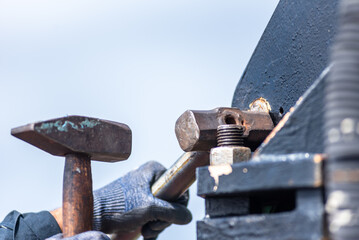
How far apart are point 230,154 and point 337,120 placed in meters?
0.85

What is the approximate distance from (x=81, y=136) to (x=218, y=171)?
743 mm

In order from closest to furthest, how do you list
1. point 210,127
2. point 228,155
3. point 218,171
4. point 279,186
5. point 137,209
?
point 279,186
point 218,171
point 228,155
point 210,127
point 137,209

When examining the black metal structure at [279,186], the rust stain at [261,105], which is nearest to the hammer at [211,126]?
the rust stain at [261,105]

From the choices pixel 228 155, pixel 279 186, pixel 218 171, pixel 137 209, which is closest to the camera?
pixel 279 186

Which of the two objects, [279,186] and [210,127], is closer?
[279,186]

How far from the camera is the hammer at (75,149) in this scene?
1464mm

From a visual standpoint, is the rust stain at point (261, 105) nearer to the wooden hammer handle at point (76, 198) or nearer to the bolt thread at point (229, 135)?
the bolt thread at point (229, 135)

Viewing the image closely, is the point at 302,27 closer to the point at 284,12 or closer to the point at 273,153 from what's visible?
the point at 284,12

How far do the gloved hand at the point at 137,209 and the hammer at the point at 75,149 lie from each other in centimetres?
56

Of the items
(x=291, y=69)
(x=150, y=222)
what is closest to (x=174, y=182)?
(x=150, y=222)

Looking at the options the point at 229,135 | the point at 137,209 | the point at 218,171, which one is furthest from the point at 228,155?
the point at 137,209

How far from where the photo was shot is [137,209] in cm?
210

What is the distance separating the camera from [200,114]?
1577 mm

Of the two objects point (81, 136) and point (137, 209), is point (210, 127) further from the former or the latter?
point (137, 209)
